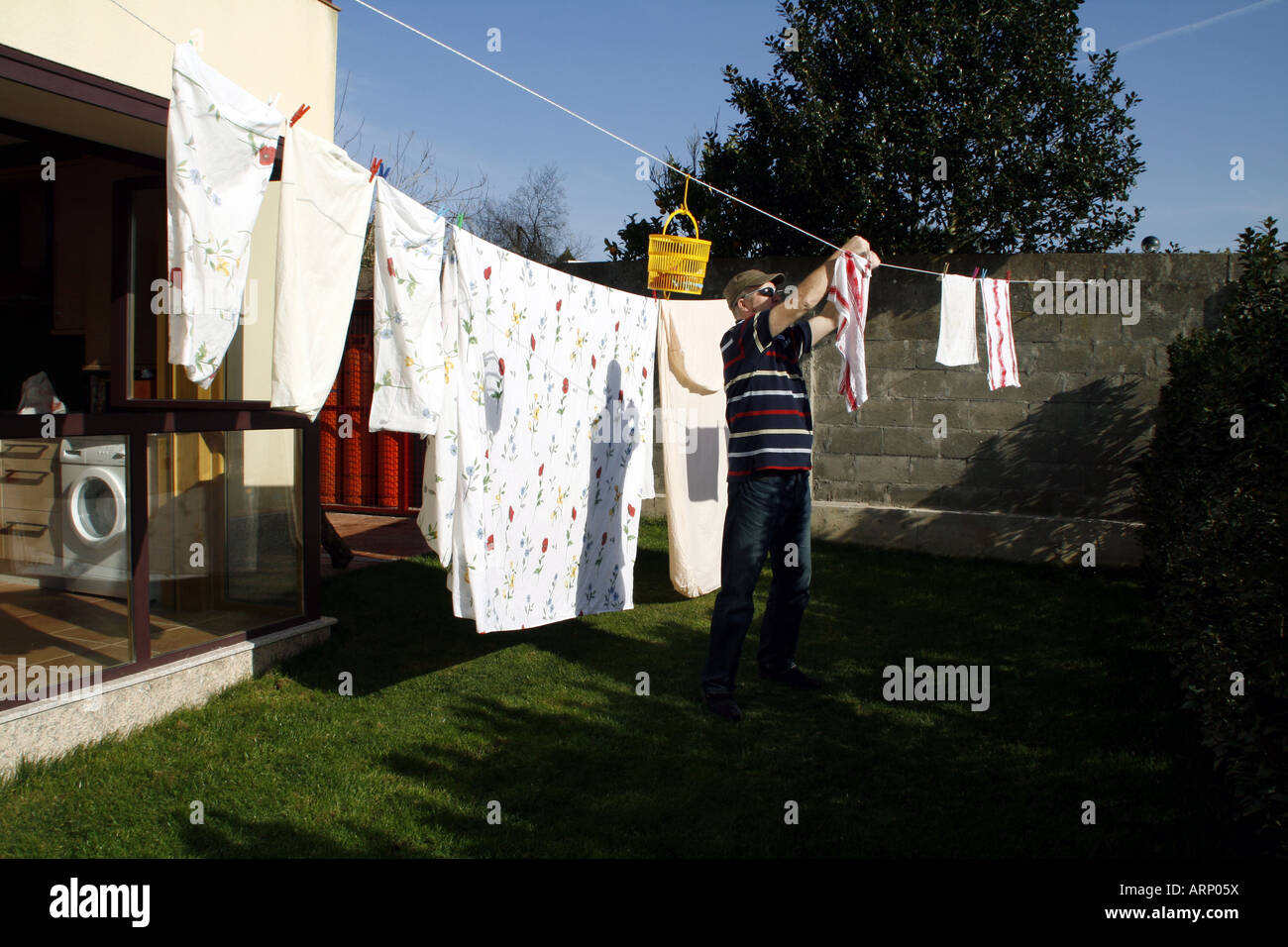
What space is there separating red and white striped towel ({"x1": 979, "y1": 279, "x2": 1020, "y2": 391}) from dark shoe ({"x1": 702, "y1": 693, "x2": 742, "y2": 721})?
3145mm

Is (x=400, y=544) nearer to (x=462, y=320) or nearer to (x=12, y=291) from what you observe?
(x=12, y=291)

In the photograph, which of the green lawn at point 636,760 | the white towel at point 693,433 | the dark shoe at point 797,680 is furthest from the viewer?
the white towel at point 693,433

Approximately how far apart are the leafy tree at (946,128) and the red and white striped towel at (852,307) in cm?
384

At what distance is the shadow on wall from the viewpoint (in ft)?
22.7

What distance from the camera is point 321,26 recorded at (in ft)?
18.6

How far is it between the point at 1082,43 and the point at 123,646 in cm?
737

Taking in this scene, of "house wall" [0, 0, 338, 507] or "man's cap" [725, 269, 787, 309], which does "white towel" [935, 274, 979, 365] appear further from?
"house wall" [0, 0, 338, 507]

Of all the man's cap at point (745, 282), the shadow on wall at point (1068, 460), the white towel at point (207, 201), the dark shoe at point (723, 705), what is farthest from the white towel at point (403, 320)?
the shadow on wall at point (1068, 460)

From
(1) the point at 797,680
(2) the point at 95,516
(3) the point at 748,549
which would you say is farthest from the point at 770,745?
(2) the point at 95,516

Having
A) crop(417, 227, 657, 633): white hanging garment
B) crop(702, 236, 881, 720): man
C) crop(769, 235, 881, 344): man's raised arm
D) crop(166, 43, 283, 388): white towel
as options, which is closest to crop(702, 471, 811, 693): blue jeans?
crop(702, 236, 881, 720): man

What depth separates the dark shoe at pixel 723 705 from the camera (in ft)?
12.4

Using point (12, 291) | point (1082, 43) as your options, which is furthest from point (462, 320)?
point (1082, 43)

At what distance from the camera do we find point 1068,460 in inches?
277

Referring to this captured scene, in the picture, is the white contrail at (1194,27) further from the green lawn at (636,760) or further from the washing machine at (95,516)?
the washing machine at (95,516)
